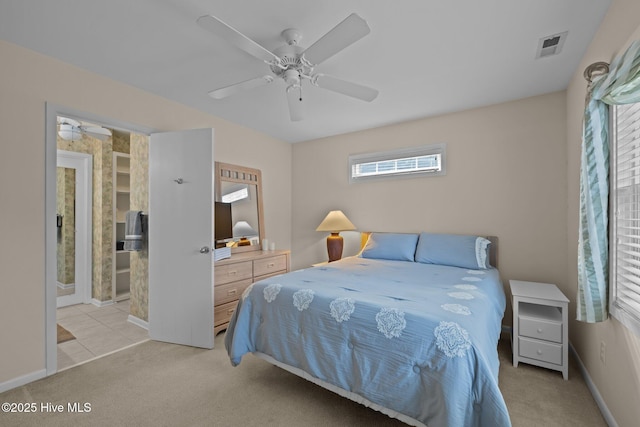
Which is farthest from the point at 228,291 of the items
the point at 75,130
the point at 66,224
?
the point at 66,224

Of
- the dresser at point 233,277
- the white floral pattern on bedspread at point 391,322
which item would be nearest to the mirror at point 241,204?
the dresser at point 233,277

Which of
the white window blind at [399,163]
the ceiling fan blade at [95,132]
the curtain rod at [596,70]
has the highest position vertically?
A: the ceiling fan blade at [95,132]

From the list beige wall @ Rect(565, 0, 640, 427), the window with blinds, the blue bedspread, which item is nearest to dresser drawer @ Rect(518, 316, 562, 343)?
beige wall @ Rect(565, 0, 640, 427)

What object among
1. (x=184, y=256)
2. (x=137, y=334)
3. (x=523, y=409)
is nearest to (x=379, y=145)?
(x=184, y=256)

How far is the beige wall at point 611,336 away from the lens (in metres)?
1.46

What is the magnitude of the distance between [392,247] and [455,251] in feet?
2.26

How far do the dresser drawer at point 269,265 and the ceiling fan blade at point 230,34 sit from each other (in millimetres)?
2336

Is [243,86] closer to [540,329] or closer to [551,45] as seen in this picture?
[551,45]

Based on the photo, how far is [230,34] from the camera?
1.58 m

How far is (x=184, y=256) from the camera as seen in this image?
9.36 feet

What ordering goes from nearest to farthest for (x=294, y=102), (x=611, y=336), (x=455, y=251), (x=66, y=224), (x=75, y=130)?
(x=611, y=336) < (x=294, y=102) < (x=455, y=251) < (x=75, y=130) < (x=66, y=224)

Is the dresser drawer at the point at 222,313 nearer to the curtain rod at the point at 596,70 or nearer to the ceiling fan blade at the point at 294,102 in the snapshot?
the ceiling fan blade at the point at 294,102

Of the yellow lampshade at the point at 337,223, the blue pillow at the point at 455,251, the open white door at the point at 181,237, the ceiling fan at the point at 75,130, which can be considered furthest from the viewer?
the yellow lampshade at the point at 337,223

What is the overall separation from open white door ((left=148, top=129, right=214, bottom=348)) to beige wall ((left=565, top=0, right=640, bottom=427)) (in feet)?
9.66
